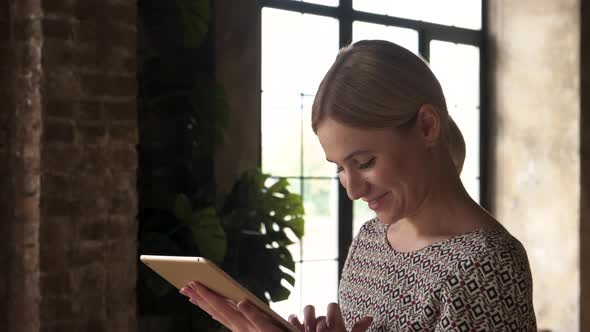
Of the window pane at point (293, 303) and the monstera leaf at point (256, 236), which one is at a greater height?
the monstera leaf at point (256, 236)

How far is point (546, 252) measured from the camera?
241 inches

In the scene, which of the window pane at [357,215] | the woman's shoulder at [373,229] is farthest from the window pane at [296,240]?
the woman's shoulder at [373,229]

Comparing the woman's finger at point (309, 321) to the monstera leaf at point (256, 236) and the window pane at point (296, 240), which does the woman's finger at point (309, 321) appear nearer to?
the monstera leaf at point (256, 236)

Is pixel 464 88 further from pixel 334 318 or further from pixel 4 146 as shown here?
pixel 334 318

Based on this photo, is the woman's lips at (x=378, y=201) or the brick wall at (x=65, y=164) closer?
the woman's lips at (x=378, y=201)

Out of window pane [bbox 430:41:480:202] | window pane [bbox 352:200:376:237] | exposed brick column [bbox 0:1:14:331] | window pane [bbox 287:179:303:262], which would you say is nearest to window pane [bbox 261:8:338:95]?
window pane [bbox 287:179:303:262]

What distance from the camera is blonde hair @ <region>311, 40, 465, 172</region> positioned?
149cm

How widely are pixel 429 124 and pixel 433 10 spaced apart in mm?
4673

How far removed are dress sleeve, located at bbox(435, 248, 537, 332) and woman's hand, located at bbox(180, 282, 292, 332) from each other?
30 cm

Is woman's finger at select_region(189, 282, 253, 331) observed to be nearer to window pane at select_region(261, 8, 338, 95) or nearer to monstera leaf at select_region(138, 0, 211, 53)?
monstera leaf at select_region(138, 0, 211, 53)

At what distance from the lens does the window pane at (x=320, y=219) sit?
521cm

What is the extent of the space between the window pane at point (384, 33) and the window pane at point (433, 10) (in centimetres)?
10

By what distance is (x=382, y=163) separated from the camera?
1506 mm

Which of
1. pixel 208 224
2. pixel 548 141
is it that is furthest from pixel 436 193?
pixel 548 141
